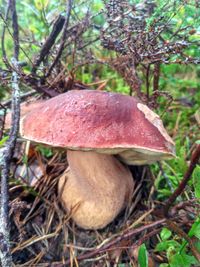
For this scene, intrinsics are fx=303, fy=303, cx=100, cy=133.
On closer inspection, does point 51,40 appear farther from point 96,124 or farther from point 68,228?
point 68,228

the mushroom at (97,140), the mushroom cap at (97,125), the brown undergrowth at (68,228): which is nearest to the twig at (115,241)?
the brown undergrowth at (68,228)

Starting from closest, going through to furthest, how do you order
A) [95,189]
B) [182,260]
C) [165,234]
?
[182,260] < [165,234] < [95,189]

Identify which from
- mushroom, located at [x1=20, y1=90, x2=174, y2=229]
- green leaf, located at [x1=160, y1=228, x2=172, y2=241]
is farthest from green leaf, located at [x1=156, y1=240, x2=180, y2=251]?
mushroom, located at [x1=20, y1=90, x2=174, y2=229]

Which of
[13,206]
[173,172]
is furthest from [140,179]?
[13,206]

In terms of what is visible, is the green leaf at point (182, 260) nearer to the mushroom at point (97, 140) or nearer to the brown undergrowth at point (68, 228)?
the brown undergrowth at point (68, 228)

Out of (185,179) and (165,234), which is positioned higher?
(185,179)

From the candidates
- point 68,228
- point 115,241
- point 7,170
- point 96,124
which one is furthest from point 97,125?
point 68,228

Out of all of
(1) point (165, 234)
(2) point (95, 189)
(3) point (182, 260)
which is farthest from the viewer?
(2) point (95, 189)
